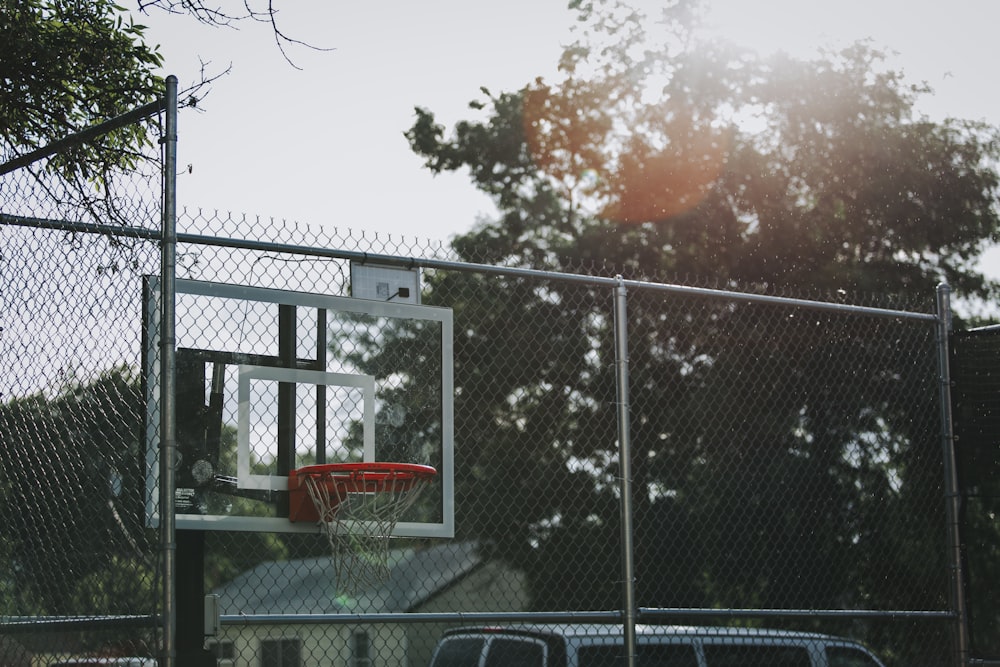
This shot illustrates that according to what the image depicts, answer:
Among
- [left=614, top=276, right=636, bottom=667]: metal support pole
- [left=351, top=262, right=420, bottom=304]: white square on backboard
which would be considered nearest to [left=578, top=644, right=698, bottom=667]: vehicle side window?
[left=614, top=276, right=636, bottom=667]: metal support pole

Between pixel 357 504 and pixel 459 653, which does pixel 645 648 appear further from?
pixel 357 504

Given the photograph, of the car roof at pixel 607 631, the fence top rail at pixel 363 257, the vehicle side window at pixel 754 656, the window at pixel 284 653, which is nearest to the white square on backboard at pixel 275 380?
the fence top rail at pixel 363 257

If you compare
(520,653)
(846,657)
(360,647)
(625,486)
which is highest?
(625,486)

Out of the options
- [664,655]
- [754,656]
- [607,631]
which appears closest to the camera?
[607,631]

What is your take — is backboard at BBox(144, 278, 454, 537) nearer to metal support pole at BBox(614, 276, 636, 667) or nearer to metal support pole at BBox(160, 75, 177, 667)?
metal support pole at BBox(160, 75, 177, 667)

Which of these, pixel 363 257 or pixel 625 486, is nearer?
pixel 363 257

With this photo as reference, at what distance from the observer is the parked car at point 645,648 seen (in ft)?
24.9

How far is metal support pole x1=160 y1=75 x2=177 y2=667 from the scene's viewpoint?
4199mm

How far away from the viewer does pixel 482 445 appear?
1659 cm

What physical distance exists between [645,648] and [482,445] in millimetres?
8457

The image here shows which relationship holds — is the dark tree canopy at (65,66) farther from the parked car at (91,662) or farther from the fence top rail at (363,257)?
the parked car at (91,662)

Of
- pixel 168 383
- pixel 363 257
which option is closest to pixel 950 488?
pixel 363 257

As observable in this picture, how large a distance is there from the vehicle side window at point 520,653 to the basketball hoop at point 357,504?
2171mm

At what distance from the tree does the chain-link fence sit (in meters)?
0.07
